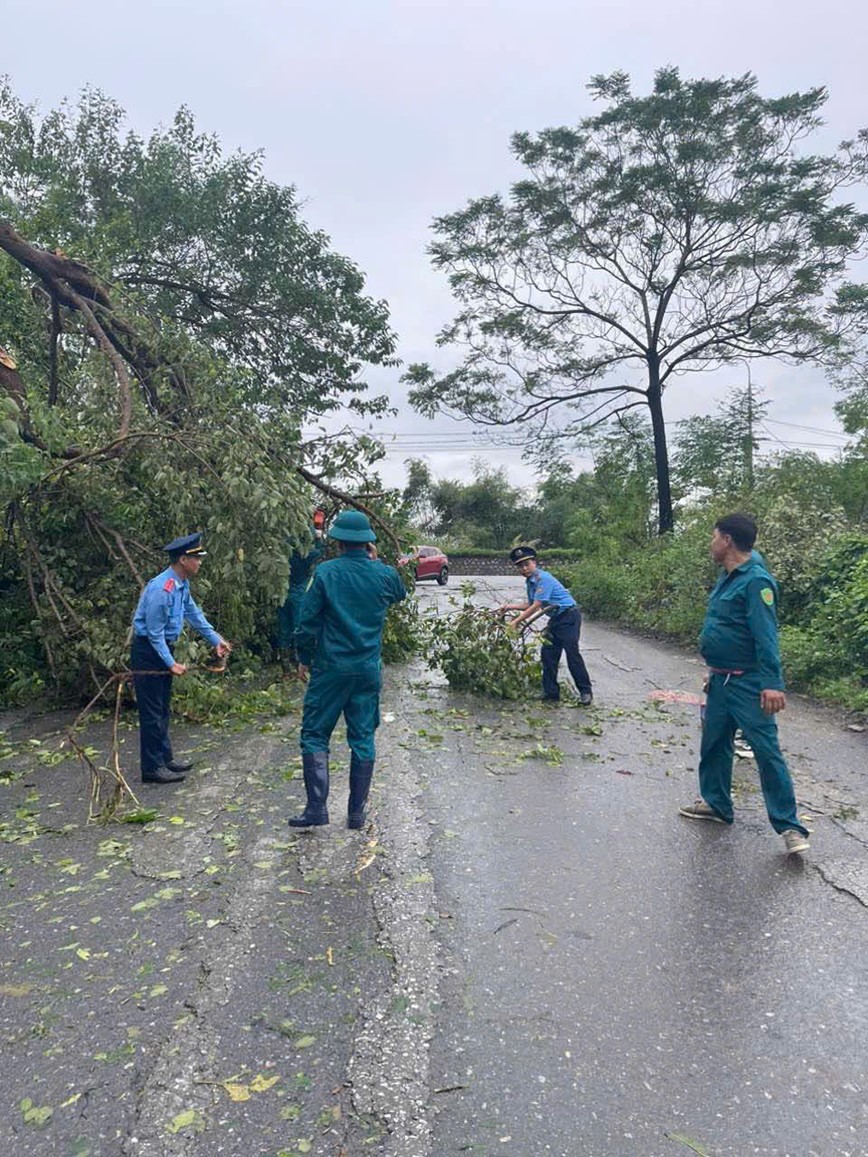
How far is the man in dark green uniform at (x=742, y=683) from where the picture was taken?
4410mm

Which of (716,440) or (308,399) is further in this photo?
(716,440)

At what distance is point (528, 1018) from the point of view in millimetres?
2893

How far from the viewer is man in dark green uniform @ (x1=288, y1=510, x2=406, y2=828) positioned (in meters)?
4.60

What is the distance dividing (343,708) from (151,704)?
1736mm

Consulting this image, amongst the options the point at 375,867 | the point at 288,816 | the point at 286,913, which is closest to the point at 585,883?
the point at 375,867

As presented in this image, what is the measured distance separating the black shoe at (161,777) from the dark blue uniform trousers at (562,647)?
410 centimetres

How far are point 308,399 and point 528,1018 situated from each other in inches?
563

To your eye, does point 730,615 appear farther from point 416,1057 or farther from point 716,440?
Result: point 716,440

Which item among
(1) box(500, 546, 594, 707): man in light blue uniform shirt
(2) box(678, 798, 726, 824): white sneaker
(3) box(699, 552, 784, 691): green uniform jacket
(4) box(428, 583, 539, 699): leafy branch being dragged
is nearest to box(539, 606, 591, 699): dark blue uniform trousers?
(1) box(500, 546, 594, 707): man in light blue uniform shirt

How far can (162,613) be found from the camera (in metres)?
5.59

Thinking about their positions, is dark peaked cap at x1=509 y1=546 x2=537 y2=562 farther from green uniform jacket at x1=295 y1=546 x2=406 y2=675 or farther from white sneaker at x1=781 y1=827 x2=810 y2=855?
white sneaker at x1=781 y1=827 x2=810 y2=855

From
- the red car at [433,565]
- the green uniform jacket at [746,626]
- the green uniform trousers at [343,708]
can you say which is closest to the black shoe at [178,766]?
the green uniform trousers at [343,708]

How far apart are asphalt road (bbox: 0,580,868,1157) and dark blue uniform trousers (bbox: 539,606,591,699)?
109 inches

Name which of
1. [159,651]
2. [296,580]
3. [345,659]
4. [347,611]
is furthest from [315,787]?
[296,580]
